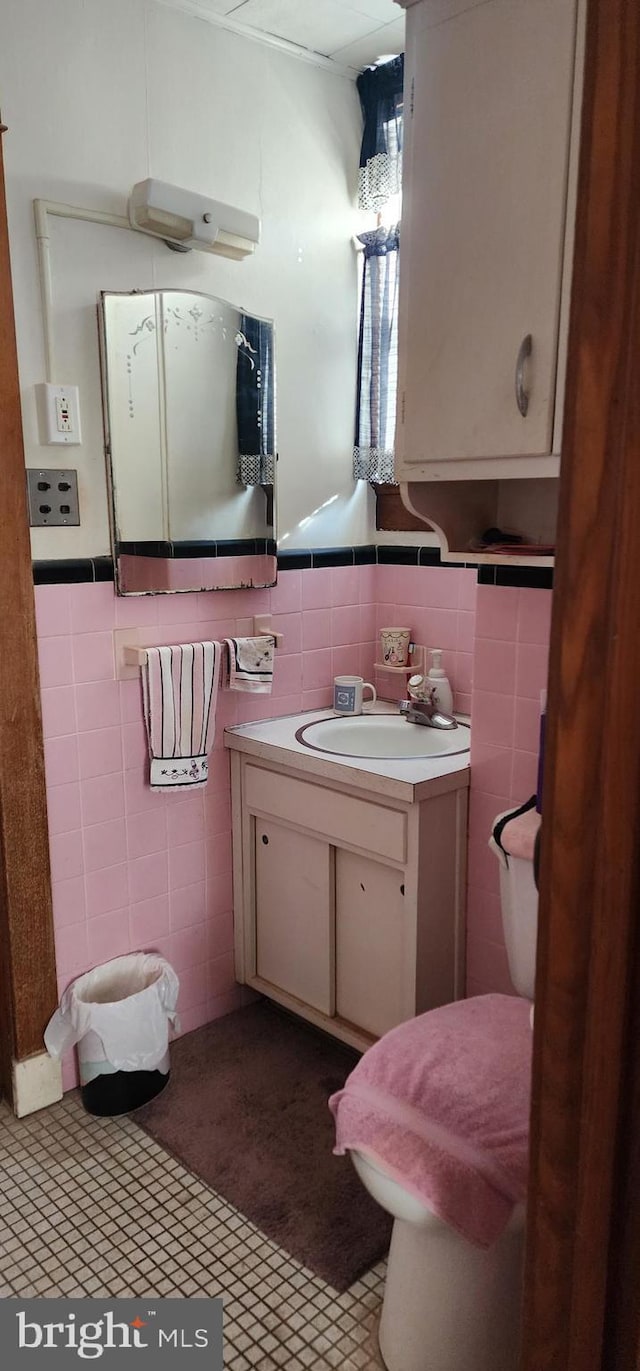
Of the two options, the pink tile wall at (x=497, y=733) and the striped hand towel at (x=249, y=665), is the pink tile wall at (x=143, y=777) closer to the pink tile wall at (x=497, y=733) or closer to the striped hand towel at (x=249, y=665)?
the striped hand towel at (x=249, y=665)

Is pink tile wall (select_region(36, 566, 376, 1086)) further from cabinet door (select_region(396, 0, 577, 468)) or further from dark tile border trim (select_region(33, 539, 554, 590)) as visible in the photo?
cabinet door (select_region(396, 0, 577, 468))

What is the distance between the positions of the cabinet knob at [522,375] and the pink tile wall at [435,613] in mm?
809

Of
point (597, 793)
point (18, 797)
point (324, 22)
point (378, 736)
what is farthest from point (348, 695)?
point (597, 793)

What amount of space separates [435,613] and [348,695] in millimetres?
344

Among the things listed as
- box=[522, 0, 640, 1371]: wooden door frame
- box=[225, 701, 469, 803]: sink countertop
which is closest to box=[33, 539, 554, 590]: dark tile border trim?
box=[225, 701, 469, 803]: sink countertop

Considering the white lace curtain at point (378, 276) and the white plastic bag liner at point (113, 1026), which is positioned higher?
the white lace curtain at point (378, 276)

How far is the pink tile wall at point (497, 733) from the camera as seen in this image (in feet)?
6.24

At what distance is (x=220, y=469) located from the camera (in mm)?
2281

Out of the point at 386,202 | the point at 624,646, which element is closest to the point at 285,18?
the point at 386,202

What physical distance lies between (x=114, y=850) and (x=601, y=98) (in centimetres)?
197

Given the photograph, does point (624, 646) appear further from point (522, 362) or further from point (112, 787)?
point (112, 787)

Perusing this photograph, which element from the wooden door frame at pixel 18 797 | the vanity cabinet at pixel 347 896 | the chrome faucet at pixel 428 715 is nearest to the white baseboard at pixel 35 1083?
the wooden door frame at pixel 18 797

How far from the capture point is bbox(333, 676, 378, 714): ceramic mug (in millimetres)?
2527

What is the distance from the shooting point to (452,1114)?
1.39m
